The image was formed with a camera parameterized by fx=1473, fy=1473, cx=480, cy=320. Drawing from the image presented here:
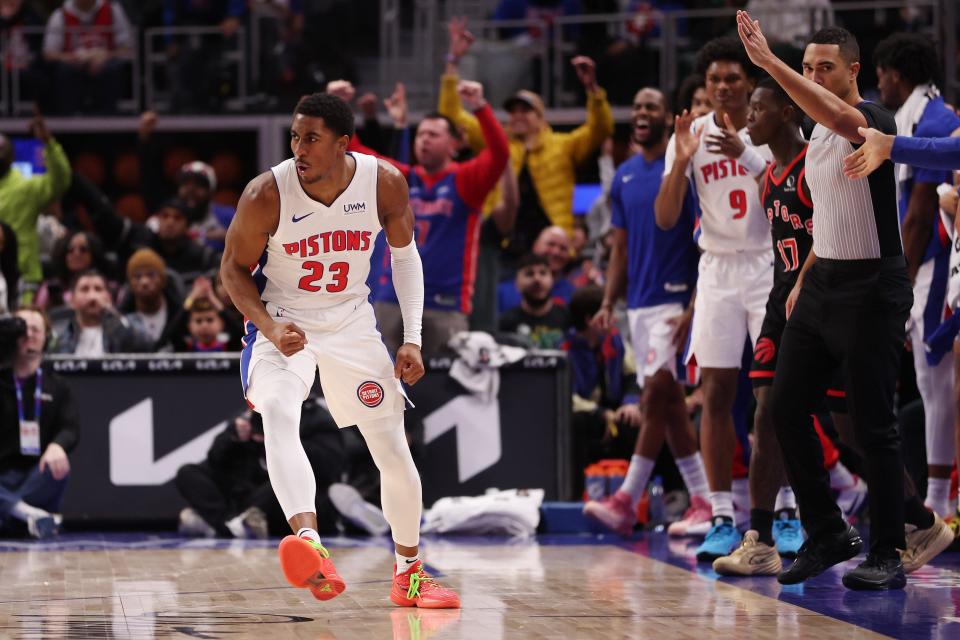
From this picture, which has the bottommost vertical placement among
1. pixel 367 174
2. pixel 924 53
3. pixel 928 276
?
pixel 928 276

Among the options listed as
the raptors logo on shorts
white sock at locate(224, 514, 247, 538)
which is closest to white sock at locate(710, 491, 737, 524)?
the raptors logo on shorts

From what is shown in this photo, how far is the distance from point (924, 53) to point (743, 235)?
1341mm

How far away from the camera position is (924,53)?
25.1ft

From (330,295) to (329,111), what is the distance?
746mm

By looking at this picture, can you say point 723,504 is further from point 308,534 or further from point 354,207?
point 308,534

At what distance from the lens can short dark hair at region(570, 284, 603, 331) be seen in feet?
32.7

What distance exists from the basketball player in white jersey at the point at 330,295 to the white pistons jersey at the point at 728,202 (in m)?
2.20

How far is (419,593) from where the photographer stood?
588 cm

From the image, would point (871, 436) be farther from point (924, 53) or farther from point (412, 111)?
point (412, 111)

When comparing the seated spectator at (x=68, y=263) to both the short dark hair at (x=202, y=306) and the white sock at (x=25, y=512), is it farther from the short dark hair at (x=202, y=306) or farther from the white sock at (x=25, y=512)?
the white sock at (x=25, y=512)

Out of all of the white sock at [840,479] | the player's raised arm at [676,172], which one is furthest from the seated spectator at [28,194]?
the white sock at [840,479]

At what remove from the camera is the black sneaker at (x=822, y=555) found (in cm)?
633

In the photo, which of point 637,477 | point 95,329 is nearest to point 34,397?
point 95,329

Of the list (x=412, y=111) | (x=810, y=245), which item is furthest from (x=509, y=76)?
(x=810, y=245)
